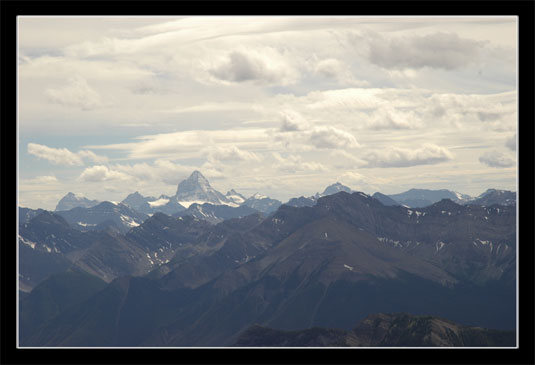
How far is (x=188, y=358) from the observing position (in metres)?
55.7

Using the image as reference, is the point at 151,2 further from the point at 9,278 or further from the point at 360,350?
the point at 360,350

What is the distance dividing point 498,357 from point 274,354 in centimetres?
1882

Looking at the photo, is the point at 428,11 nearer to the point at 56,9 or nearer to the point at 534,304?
the point at 534,304

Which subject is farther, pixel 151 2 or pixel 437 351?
pixel 151 2

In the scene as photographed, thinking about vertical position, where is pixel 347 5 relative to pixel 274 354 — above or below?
above

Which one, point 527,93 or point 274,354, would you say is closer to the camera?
point 274,354

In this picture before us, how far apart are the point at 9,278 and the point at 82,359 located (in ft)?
43.1

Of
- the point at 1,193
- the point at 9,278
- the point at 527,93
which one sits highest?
the point at 527,93

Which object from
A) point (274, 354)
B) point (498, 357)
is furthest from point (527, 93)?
point (274, 354)

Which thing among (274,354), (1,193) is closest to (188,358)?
(274,354)

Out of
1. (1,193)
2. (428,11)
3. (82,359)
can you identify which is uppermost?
(428,11)

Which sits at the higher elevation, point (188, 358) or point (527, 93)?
point (527, 93)

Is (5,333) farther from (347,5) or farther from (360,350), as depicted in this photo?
(347,5)

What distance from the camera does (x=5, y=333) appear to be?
63.2 m
